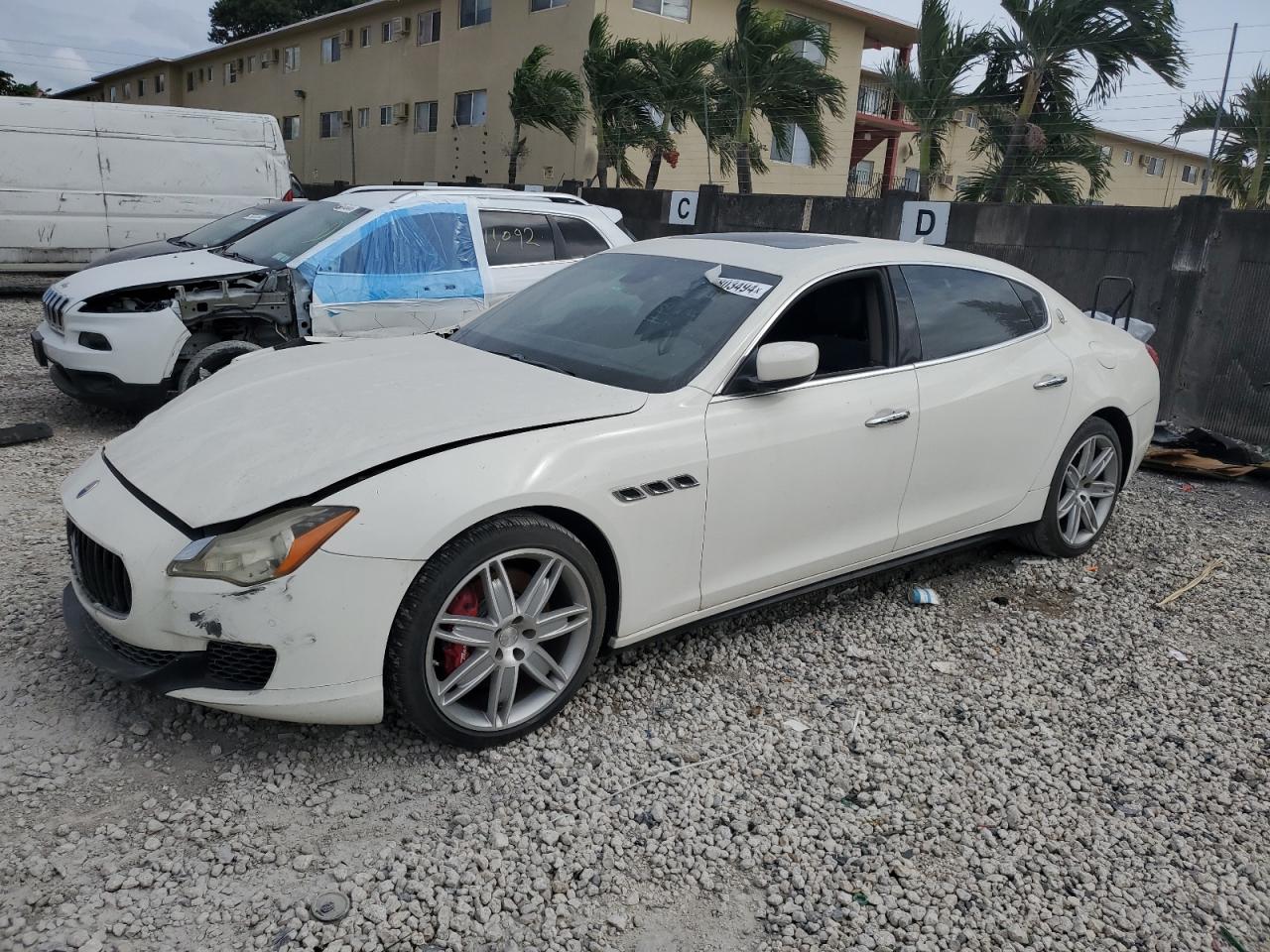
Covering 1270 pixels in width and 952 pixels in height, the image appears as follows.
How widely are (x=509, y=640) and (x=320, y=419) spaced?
934mm

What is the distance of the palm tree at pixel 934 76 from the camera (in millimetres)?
14523

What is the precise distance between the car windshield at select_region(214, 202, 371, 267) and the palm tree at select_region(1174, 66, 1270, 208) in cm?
782

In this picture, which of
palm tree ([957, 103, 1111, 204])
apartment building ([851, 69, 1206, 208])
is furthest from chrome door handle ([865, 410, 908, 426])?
apartment building ([851, 69, 1206, 208])

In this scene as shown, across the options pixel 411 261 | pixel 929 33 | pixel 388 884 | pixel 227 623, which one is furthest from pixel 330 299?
pixel 929 33

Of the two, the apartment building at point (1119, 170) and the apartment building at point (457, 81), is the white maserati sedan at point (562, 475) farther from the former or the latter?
the apartment building at point (1119, 170)

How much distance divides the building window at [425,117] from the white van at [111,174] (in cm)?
1552

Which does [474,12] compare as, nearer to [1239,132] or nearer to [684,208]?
[684,208]

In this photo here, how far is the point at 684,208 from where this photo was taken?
513 inches

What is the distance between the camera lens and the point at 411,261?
23.4 feet

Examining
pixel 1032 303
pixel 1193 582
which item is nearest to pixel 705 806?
pixel 1032 303

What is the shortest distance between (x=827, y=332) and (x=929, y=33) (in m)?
12.9

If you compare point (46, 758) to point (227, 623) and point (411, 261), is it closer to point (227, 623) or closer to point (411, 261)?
point (227, 623)

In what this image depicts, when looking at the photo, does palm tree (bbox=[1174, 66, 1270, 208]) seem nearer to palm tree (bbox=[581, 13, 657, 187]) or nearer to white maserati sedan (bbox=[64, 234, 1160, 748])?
white maserati sedan (bbox=[64, 234, 1160, 748])

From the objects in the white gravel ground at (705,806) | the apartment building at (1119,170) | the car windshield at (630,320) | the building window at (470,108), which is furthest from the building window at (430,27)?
the white gravel ground at (705,806)
